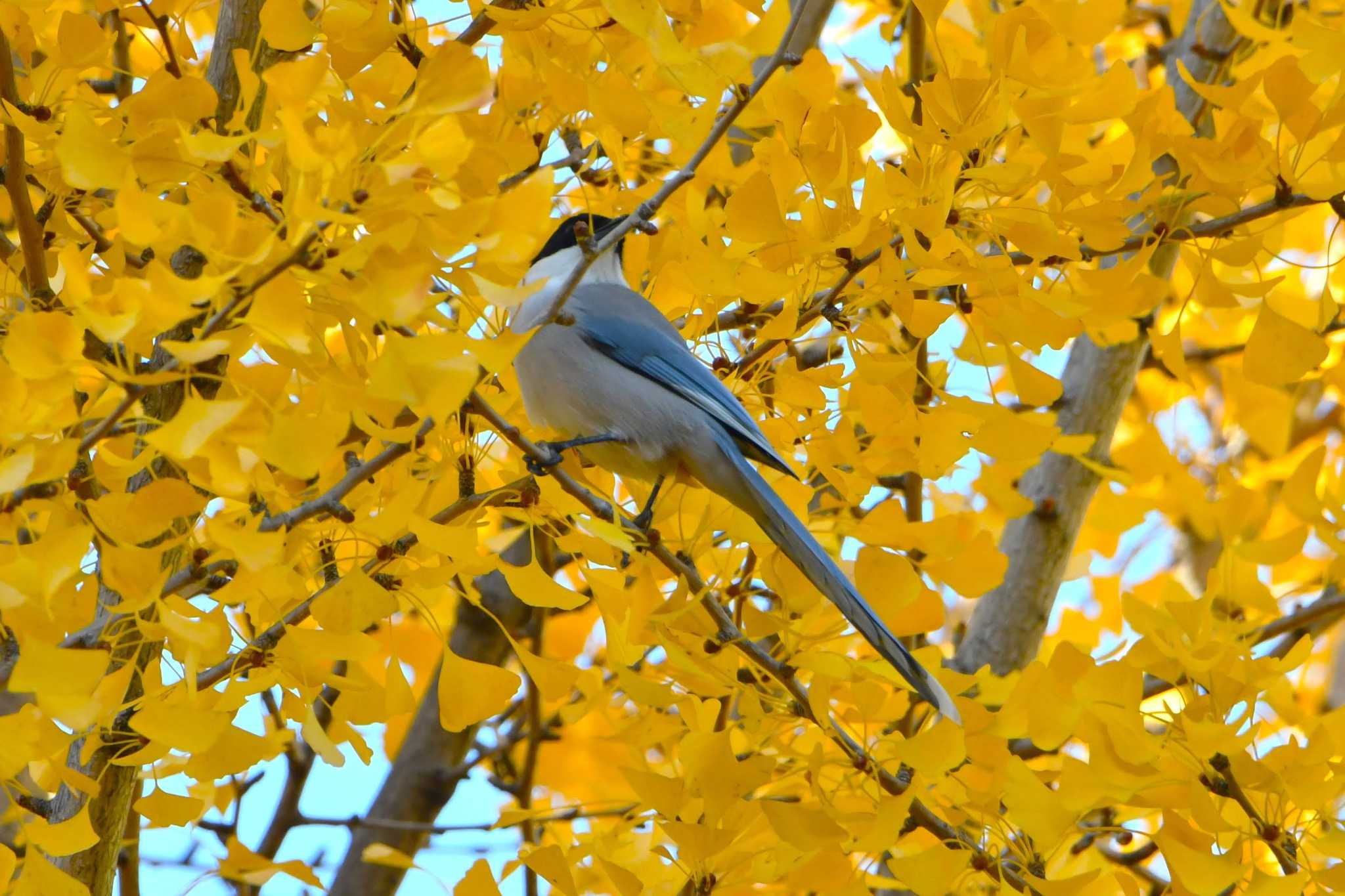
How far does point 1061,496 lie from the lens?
3.86 meters

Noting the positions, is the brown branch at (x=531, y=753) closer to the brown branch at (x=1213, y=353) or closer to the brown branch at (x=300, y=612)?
the brown branch at (x=300, y=612)

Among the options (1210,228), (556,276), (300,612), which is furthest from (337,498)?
(556,276)

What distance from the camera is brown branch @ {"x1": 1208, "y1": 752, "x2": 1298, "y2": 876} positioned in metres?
1.95

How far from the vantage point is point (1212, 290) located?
91.5 inches

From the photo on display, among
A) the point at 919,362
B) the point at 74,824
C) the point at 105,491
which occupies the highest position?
the point at 919,362

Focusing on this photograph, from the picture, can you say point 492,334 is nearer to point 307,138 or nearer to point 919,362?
point 307,138

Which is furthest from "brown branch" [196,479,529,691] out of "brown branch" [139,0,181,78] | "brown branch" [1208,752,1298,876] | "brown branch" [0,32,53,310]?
"brown branch" [1208,752,1298,876]

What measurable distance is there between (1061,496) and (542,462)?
217cm

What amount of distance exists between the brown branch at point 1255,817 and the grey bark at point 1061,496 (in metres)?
1.77

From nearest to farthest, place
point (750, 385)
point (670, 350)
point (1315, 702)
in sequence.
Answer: point (750, 385)
point (670, 350)
point (1315, 702)

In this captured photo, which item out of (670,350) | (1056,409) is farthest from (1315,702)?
(670,350)

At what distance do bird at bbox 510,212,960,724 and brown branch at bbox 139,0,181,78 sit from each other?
0.74 m

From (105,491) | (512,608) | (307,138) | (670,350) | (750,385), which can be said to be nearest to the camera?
(307,138)

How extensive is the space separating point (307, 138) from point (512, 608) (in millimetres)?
2469
